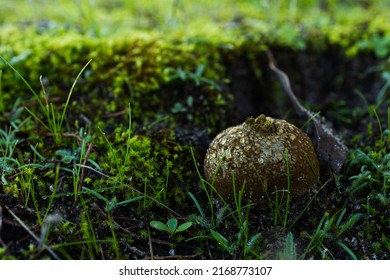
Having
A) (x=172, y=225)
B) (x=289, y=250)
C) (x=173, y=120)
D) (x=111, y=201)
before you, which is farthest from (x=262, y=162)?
(x=173, y=120)

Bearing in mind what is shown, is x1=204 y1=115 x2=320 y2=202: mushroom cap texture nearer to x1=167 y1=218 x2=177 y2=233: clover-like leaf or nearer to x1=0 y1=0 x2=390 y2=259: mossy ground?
x1=0 y1=0 x2=390 y2=259: mossy ground

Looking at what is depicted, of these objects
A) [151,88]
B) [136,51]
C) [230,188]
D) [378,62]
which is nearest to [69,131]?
[151,88]

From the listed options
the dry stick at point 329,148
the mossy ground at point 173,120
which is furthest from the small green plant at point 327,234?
the dry stick at point 329,148

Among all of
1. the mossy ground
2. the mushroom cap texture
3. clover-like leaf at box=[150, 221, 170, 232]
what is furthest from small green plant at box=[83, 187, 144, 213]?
the mushroom cap texture

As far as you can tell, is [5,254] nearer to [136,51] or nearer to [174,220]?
[174,220]

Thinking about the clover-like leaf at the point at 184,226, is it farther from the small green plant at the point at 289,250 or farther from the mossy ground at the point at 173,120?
the small green plant at the point at 289,250

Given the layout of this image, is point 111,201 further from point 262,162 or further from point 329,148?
point 329,148
